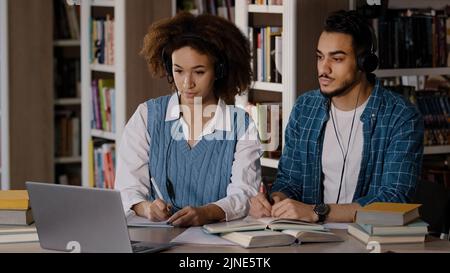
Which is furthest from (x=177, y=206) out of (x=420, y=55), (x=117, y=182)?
(x=420, y=55)

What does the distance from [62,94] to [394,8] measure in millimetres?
2533

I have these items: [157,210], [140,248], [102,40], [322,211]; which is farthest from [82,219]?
[102,40]

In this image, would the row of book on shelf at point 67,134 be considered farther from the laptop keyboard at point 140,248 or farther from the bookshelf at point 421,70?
the laptop keyboard at point 140,248

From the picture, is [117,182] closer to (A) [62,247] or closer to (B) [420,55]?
(A) [62,247]

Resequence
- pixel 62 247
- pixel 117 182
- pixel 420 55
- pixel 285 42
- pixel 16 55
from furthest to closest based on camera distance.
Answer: pixel 16 55
pixel 420 55
pixel 285 42
pixel 117 182
pixel 62 247

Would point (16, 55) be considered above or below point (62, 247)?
above

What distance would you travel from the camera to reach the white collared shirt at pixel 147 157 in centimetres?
297

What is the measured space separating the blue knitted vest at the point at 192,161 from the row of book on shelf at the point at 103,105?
2.01 meters

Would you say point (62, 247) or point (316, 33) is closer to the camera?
point (62, 247)

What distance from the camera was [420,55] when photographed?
406 cm

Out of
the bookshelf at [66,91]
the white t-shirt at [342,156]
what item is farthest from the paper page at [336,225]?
the bookshelf at [66,91]

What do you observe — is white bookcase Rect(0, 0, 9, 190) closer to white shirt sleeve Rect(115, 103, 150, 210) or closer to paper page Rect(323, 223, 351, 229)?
white shirt sleeve Rect(115, 103, 150, 210)
